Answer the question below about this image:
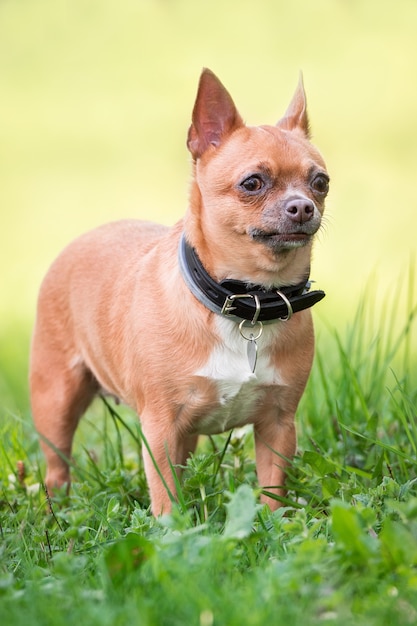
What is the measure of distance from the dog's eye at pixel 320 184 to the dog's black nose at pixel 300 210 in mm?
240

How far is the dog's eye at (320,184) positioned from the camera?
355 cm

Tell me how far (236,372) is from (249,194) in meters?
0.68

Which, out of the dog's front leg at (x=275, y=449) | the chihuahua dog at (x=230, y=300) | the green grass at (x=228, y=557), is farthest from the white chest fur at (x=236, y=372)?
the green grass at (x=228, y=557)

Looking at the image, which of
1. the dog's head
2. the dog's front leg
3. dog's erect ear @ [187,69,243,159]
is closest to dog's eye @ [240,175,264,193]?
the dog's head

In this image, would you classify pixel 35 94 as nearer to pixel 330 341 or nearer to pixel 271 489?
pixel 330 341

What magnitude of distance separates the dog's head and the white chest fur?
216mm

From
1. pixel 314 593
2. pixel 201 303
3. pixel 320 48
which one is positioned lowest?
pixel 314 593

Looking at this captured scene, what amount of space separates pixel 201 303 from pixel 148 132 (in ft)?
24.0

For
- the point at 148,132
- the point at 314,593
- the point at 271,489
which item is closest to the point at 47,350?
the point at 271,489

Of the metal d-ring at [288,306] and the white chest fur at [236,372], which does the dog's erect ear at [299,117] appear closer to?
the metal d-ring at [288,306]

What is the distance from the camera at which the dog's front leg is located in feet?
12.3

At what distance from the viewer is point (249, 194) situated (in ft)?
11.4

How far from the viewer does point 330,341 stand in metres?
6.64

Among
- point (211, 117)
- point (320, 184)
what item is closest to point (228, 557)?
point (320, 184)
